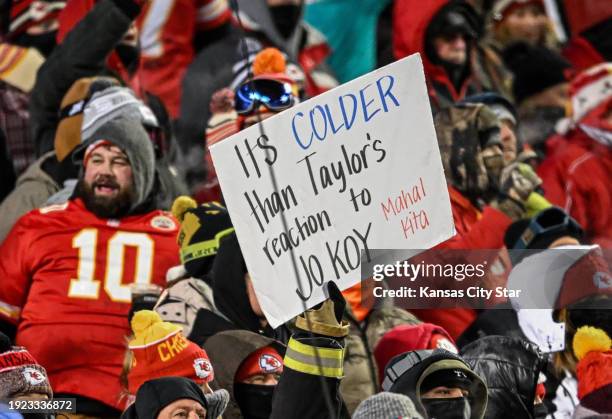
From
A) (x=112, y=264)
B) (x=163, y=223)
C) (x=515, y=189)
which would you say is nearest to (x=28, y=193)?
(x=163, y=223)

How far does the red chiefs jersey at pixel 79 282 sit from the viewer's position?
8.66 m

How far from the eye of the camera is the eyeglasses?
948cm

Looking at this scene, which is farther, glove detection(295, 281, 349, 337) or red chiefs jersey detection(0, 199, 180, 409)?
red chiefs jersey detection(0, 199, 180, 409)

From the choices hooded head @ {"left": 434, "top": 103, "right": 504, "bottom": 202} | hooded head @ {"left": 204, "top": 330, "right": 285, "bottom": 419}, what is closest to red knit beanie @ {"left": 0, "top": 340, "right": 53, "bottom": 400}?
hooded head @ {"left": 204, "top": 330, "right": 285, "bottom": 419}

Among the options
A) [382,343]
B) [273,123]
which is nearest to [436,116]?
[382,343]

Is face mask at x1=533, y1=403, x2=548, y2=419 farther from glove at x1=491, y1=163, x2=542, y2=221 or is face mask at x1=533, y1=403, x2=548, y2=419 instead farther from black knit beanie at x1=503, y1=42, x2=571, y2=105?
black knit beanie at x1=503, y1=42, x2=571, y2=105

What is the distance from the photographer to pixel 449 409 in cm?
729

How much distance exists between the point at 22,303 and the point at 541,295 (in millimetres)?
2334

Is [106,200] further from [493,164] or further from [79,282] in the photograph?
[493,164]

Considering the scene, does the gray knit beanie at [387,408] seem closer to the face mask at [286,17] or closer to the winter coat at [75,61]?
the winter coat at [75,61]

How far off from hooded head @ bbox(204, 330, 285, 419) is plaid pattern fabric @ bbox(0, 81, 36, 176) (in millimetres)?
3133

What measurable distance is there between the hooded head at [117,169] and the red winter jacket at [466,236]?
1408 millimetres

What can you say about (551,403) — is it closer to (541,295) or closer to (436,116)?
(541,295)

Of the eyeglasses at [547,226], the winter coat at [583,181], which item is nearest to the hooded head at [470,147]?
the eyeglasses at [547,226]
